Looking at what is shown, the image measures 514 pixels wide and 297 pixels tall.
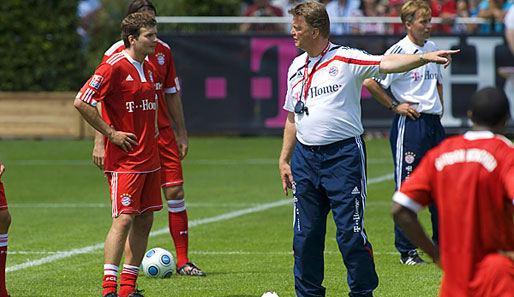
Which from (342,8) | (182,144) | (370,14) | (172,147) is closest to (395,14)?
(370,14)

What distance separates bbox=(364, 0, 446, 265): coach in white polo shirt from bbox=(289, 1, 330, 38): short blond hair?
2.35m

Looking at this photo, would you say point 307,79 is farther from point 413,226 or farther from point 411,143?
point 411,143

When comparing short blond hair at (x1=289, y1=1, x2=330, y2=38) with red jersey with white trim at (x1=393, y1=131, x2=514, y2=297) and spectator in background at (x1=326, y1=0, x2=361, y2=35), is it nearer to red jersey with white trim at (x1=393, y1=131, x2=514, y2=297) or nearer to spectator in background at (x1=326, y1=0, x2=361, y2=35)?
red jersey with white trim at (x1=393, y1=131, x2=514, y2=297)

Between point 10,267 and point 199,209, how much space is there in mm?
4167

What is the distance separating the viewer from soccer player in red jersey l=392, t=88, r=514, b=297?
4.04m

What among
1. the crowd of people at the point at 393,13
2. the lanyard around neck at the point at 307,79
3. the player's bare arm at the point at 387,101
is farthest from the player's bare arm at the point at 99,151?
the crowd of people at the point at 393,13

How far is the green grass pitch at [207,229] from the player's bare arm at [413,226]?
9.98 ft

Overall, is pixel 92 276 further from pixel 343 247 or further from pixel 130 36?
pixel 343 247

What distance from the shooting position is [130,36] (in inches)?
279

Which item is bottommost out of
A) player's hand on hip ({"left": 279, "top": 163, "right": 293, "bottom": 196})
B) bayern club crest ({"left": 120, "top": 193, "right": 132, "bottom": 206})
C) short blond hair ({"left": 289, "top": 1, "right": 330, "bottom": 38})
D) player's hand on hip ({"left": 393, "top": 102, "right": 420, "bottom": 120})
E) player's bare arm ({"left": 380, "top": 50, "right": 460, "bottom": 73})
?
bayern club crest ({"left": 120, "top": 193, "right": 132, "bottom": 206})

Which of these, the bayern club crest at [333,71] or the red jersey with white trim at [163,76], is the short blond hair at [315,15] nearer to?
the bayern club crest at [333,71]

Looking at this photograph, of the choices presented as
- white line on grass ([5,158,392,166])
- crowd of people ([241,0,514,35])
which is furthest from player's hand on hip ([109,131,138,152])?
crowd of people ([241,0,514,35])

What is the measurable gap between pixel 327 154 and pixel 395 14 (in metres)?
14.9

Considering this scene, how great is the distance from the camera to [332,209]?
6.37 meters
